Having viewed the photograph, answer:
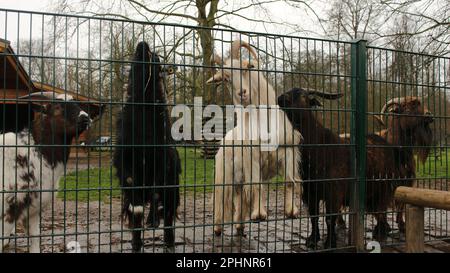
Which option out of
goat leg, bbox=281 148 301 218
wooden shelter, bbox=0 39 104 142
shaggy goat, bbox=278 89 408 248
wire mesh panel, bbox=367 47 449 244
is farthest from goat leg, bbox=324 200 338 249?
wooden shelter, bbox=0 39 104 142

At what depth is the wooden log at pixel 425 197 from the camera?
342 cm

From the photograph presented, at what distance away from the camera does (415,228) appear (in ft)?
12.6

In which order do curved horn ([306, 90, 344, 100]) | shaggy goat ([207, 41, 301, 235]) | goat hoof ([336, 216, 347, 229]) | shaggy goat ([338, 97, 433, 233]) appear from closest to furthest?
shaggy goat ([207, 41, 301, 235]), curved horn ([306, 90, 344, 100]), shaggy goat ([338, 97, 433, 233]), goat hoof ([336, 216, 347, 229])

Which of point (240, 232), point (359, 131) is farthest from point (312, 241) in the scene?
point (359, 131)

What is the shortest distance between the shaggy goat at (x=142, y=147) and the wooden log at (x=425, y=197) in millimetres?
2250

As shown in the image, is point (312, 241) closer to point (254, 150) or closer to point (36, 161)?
point (254, 150)

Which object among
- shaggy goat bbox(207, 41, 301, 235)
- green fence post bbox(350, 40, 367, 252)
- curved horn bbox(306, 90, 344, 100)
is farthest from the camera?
curved horn bbox(306, 90, 344, 100)

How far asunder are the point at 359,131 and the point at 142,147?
236cm

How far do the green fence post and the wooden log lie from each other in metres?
0.56

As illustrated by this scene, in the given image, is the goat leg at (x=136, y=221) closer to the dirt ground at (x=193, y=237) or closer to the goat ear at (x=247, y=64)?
the dirt ground at (x=193, y=237)

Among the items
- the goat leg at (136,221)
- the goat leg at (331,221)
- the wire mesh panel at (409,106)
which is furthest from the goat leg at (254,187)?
the wire mesh panel at (409,106)

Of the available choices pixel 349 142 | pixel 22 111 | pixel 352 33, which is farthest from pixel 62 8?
pixel 352 33

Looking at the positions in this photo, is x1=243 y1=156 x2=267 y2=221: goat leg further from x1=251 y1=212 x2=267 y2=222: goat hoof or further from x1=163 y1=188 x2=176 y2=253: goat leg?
x1=163 y1=188 x2=176 y2=253: goat leg

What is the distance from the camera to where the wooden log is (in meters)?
3.42
